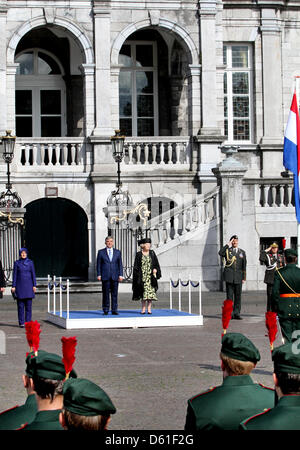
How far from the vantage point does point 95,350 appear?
15.0 m

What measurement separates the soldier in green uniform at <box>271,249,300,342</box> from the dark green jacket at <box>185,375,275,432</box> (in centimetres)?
706

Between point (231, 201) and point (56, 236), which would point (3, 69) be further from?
point (231, 201)

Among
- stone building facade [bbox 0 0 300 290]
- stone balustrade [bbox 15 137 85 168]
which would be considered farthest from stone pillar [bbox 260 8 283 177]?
stone balustrade [bbox 15 137 85 168]

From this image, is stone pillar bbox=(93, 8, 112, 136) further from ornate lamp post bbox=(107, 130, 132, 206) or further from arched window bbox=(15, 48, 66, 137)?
arched window bbox=(15, 48, 66, 137)

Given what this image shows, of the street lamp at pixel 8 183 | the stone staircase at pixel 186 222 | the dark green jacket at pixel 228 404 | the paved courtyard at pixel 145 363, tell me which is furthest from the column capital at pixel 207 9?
the dark green jacket at pixel 228 404

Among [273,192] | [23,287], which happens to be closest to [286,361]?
[23,287]

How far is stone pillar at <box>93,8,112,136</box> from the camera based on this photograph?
96.2 ft

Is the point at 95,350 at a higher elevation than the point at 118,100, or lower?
lower

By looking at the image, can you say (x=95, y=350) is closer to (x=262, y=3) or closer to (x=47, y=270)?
(x=47, y=270)

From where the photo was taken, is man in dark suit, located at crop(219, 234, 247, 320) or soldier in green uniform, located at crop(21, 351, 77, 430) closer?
soldier in green uniform, located at crop(21, 351, 77, 430)

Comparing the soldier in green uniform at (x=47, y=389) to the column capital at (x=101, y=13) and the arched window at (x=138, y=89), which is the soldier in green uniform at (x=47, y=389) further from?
the arched window at (x=138, y=89)

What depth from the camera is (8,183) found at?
27.1m

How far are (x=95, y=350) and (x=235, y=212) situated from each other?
39.8 ft
